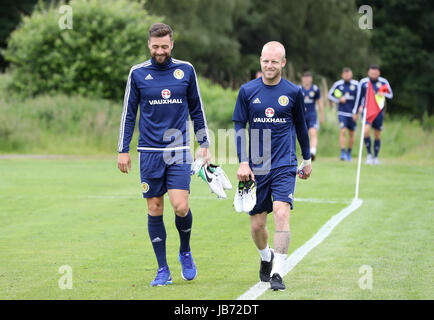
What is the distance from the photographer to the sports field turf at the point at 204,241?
7.41 m

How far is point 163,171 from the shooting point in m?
7.64

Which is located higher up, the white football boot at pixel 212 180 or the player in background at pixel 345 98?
the player in background at pixel 345 98

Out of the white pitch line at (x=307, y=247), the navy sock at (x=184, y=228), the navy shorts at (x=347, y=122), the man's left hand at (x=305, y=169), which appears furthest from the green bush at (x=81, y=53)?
the man's left hand at (x=305, y=169)

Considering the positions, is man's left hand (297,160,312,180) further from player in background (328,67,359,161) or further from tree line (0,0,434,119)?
tree line (0,0,434,119)

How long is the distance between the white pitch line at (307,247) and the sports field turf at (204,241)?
0.10 metres

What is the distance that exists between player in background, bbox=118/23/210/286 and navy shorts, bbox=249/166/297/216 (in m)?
0.67

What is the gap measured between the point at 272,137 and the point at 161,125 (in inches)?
39.5

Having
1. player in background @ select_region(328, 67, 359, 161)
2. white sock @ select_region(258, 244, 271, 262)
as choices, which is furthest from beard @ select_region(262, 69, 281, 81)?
player in background @ select_region(328, 67, 359, 161)

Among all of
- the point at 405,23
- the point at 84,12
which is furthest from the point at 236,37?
the point at 84,12

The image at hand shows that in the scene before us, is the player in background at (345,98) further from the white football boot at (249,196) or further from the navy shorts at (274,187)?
the white football boot at (249,196)

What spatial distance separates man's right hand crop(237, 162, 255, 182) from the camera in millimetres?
7395
